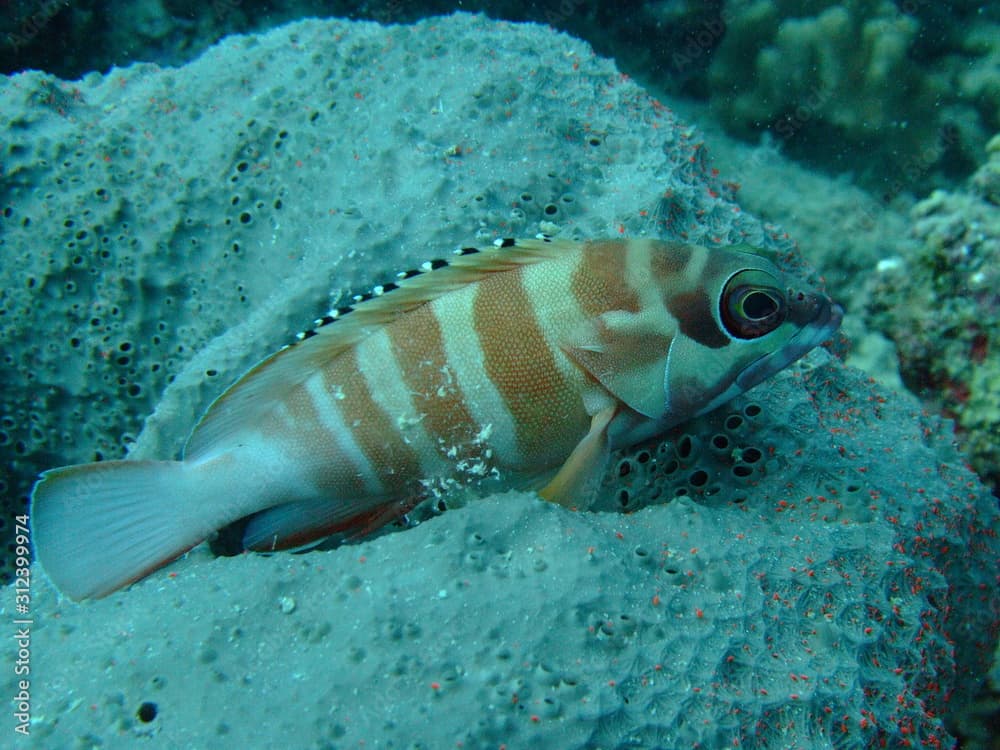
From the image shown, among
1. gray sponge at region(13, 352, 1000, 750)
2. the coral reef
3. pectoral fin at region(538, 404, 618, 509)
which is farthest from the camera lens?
the coral reef

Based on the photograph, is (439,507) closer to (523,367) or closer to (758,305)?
(523,367)

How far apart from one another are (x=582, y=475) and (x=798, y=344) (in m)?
0.92

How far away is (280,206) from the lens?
3.61 metres

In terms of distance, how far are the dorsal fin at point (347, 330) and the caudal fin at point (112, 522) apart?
181 mm

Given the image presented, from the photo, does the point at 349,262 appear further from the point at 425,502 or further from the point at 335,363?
the point at 425,502

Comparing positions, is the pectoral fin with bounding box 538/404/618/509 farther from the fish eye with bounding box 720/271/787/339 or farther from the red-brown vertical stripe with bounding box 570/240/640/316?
the fish eye with bounding box 720/271/787/339

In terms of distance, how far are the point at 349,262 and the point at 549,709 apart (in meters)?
2.19

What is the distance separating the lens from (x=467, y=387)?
93.7 inches

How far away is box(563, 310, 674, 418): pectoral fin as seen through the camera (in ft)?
7.72

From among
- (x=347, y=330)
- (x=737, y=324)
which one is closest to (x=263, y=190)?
(x=347, y=330)

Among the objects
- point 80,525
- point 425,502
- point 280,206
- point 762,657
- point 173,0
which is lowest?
point 762,657

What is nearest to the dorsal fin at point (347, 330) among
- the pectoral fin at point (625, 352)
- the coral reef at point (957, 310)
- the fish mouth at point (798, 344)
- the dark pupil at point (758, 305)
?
the pectoral fin at point (625, 352)

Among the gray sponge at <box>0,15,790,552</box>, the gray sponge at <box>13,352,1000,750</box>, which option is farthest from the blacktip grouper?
the gray sponge at <box>0,15,790,552</box>

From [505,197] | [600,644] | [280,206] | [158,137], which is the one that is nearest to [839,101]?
[505,197]
